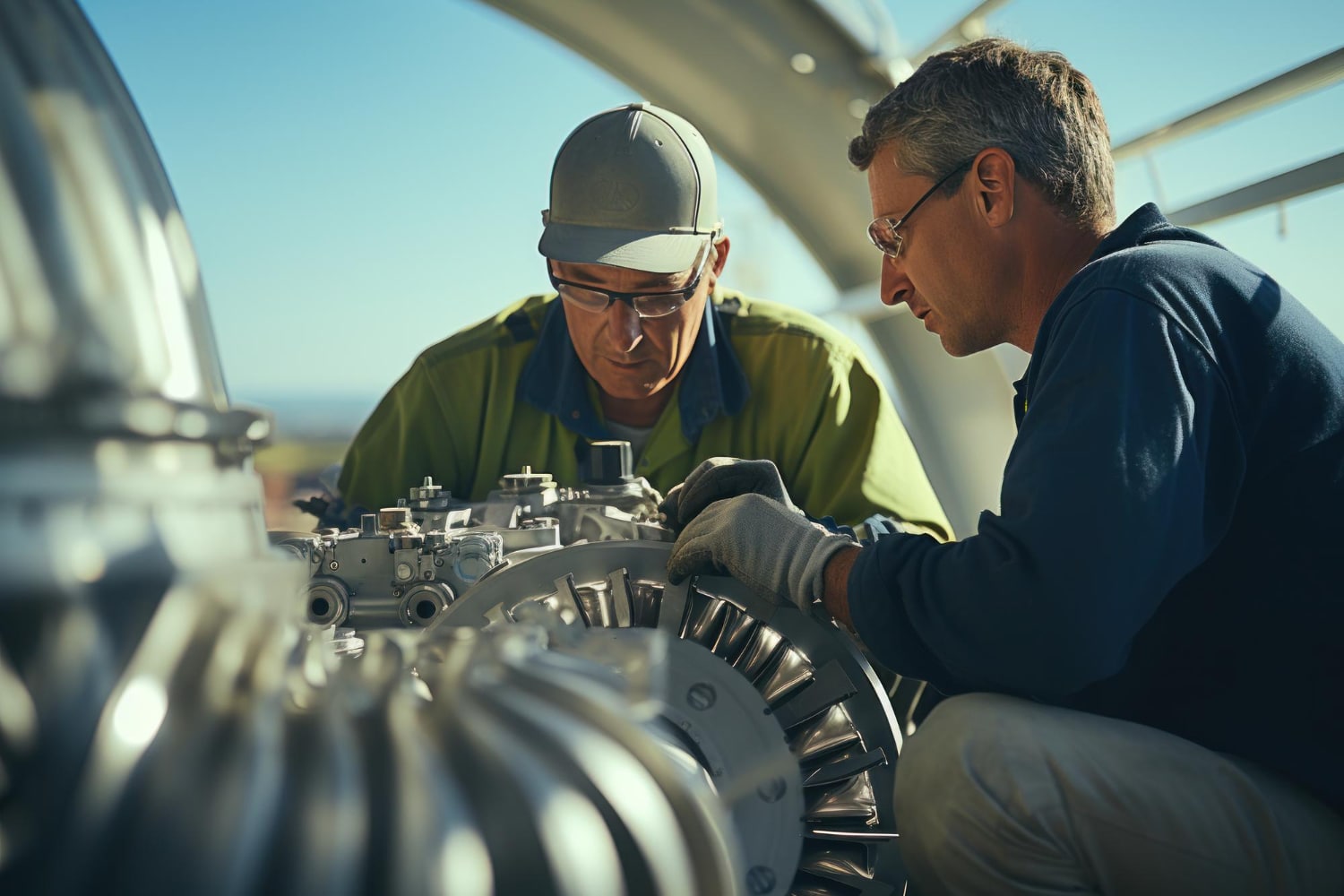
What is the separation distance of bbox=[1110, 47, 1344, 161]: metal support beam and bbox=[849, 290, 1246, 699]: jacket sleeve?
3.78ft

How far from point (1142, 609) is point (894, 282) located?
0.88 meters

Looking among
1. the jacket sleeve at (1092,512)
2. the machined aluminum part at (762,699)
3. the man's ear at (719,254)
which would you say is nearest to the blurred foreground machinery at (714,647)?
the machined aluminum part at (762,699)

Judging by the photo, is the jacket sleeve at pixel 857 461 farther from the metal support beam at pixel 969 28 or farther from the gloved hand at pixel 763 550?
the metal support beam at pixel 969 28

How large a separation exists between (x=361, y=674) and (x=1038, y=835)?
3.13 ft

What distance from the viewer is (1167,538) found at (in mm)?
1336

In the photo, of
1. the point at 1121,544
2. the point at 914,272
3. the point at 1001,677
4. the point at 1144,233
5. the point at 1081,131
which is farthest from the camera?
the point at 914,272

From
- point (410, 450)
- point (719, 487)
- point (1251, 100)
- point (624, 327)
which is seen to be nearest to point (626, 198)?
point (624, 327)

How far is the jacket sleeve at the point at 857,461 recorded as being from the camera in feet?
8.56

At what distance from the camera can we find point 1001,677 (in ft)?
4.62

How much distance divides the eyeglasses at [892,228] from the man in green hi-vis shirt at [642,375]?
541 millimetres

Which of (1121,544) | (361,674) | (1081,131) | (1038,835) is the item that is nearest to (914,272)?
(1081,131)

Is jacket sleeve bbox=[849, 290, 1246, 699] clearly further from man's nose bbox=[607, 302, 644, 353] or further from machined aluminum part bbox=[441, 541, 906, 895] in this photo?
man's nose bbox=[607, 302, 644, 353]

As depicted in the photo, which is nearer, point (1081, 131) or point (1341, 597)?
point (1341, 597)

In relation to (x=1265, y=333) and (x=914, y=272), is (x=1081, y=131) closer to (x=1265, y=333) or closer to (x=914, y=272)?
(x=914, y=272)
